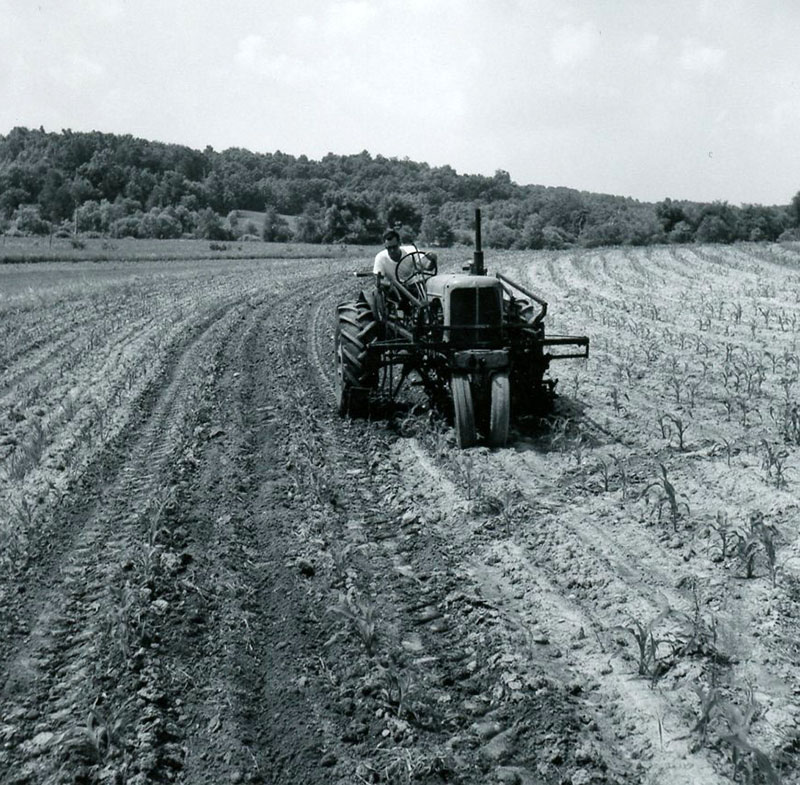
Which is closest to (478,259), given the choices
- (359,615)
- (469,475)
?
(469,475)

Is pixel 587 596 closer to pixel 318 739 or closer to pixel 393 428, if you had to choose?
pixel 318 739

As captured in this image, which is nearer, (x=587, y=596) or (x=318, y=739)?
(x=318, y=739)

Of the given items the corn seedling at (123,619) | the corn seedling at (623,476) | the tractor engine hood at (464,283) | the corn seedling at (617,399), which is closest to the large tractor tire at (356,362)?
the tractor engine hood at (464,283)

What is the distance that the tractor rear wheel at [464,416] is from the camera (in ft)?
24.6

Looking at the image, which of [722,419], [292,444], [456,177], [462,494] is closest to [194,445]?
[292,444]

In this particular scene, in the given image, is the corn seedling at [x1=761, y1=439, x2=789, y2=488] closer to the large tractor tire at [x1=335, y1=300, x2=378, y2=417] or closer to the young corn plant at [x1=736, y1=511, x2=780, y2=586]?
the young corn plant at [x1=736, y1=511, x2=780, y2=586]

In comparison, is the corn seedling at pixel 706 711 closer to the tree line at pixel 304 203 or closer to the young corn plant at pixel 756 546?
the young corn plant at pixel 756 546

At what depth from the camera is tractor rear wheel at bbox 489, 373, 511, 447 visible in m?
7.43

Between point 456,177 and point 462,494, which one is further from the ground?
point 456,177

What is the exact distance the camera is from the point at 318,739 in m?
3.65

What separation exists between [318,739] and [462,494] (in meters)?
2.99

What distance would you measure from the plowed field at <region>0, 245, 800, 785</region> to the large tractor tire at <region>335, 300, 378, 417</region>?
295 mm

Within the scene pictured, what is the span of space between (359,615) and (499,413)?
10.6 feet

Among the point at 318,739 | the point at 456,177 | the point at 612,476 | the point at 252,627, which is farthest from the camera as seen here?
the point at 456,177
